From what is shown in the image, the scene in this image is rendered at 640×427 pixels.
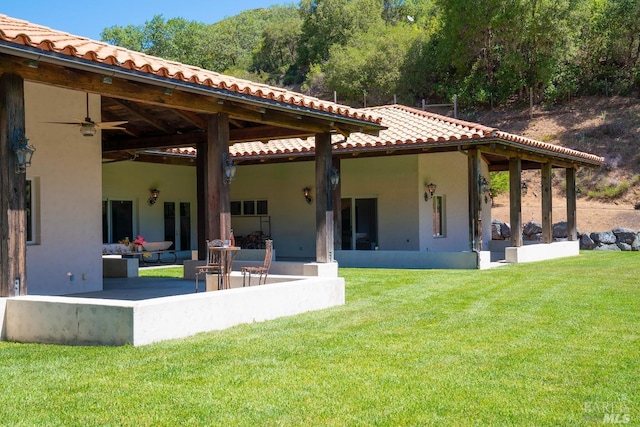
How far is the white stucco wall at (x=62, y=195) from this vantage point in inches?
420

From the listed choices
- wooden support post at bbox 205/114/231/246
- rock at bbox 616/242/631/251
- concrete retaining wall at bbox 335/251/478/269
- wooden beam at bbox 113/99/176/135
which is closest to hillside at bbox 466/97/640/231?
rock at bbox 616/242/631/251

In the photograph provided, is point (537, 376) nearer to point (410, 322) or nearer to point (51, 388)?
point (410, 322)

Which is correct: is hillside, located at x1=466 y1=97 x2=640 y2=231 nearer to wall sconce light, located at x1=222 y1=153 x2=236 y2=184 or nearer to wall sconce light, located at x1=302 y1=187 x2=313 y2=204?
wall sconce light, located at x1=302 y1=187 x2=313 y2=204

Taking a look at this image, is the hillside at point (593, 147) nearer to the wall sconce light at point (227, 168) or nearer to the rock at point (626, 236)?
the rock at point (626, 236)

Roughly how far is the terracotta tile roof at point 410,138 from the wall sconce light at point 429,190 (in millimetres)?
1693

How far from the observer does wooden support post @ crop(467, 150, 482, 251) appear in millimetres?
17031

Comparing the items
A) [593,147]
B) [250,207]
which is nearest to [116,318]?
[250,207]

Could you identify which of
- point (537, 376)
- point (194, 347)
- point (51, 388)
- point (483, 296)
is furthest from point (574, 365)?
point (483, 296)

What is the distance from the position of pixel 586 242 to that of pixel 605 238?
0.74 m

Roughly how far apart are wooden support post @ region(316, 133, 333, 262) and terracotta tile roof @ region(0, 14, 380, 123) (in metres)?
1.22

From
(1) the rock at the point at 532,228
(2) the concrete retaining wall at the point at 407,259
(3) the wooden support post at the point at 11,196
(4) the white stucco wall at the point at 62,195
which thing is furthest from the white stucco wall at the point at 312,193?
(3) the wooden support post at the point at 11,196

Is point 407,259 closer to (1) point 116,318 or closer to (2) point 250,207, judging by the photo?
(2) point 250,207

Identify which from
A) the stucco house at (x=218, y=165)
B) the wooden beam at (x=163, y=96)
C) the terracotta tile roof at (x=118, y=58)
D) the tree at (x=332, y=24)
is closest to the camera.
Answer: the terracotta tile roof at (x=118, y=58)

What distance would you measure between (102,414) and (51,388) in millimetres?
906
